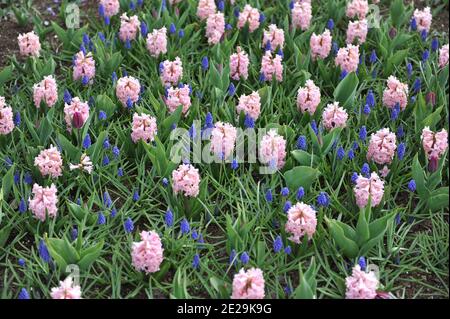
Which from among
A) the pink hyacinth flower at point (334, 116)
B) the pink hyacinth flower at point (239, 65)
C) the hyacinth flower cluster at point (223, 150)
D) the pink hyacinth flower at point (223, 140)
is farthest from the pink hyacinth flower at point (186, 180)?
the pink hyacinth flower at point (239, 65)

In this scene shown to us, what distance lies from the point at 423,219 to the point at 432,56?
62.4 inches

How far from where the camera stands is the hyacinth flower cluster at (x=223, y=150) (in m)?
3.68

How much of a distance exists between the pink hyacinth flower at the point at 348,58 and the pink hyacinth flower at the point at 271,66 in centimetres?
38

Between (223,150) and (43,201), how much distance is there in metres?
0.99

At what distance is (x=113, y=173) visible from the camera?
4.25m

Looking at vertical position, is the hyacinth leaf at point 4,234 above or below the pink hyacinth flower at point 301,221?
below

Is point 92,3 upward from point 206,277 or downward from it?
upward

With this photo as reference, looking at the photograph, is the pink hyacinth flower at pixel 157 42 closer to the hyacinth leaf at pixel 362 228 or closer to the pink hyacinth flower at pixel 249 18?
the pink hyacinth flower at pixel 249 18

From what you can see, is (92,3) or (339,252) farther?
(92,3)

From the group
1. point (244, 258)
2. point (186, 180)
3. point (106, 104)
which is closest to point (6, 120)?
point (106, 104)

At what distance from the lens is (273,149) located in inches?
161
